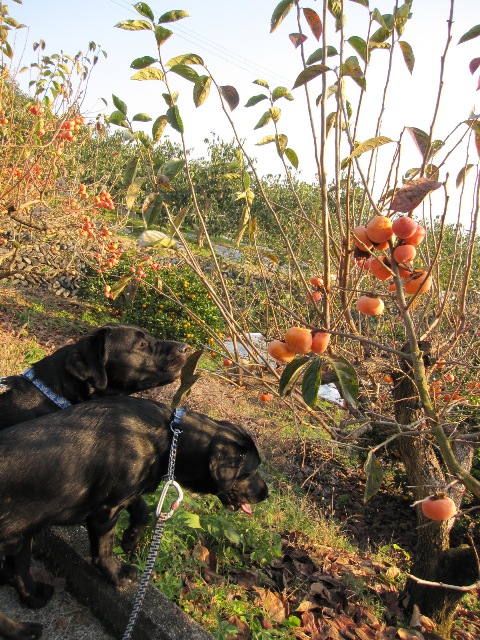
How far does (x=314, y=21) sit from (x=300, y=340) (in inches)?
50.4

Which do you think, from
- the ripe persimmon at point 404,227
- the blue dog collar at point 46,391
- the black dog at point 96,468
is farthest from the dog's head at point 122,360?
the ripe persimmon at point 404,227

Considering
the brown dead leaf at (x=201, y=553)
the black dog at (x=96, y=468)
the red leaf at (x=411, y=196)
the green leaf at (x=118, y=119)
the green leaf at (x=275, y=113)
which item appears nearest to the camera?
the red leaf at (x=411, y=196)

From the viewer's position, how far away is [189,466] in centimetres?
250

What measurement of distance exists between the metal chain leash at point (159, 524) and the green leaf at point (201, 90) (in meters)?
1.40

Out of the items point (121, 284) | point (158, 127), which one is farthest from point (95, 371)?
point (158, 127)

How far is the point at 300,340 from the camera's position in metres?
1.34

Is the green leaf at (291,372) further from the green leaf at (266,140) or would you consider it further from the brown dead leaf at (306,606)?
the brown dead leaf at (306,606)

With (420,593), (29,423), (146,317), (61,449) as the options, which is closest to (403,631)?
(420,593)

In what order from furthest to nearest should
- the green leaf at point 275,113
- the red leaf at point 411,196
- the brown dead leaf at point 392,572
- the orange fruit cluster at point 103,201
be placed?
the orange fruit cluster at point 103,201 < the brown dead leaf at point 392,572 < the green leaf at point 275,113 < the red leaf at point 411,196

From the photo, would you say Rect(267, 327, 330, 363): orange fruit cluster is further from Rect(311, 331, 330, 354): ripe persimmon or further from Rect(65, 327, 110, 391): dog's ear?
Rect(65, 327, 110, 391): dog's ear

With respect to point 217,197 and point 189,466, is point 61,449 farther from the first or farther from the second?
point 217,197

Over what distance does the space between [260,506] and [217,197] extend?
46.5 feet

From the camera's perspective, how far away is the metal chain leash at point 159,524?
1814 millimetres

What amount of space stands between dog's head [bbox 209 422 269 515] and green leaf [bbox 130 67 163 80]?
164cm
